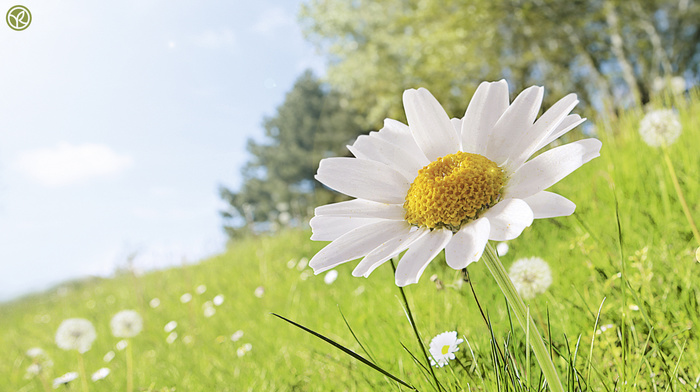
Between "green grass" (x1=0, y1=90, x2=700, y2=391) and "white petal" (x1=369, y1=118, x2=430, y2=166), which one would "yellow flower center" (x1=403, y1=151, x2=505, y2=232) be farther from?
"green grass" (x1=0, y1=90, x2=700, y2=391)

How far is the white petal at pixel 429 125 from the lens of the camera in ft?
2.68

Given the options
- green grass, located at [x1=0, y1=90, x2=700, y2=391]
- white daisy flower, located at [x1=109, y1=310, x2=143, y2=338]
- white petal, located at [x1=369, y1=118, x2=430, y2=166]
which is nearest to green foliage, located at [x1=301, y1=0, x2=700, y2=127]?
green grass, located at [x1=0, y1=90, x2=700, y2=391]

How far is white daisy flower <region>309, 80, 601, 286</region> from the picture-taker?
652mm

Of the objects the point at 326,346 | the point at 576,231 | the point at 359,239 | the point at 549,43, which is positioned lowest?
the point at 549,43

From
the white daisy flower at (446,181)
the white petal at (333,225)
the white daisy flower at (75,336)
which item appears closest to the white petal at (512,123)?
the white daisy flower at (446,181)

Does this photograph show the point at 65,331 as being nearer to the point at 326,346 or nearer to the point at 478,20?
the point at 326,346

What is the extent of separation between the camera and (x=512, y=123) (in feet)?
2.52

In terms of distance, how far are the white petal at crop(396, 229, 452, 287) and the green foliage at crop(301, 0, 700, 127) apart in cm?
913

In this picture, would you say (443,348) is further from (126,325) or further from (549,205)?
(126,325)

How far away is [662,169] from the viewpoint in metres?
2.50

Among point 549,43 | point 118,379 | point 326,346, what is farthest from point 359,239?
point 549,43

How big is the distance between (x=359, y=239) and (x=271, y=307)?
2.70 m

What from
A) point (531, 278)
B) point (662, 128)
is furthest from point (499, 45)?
point (531, 278)

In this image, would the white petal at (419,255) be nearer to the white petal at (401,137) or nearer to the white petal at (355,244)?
the white petal at (355,244)
